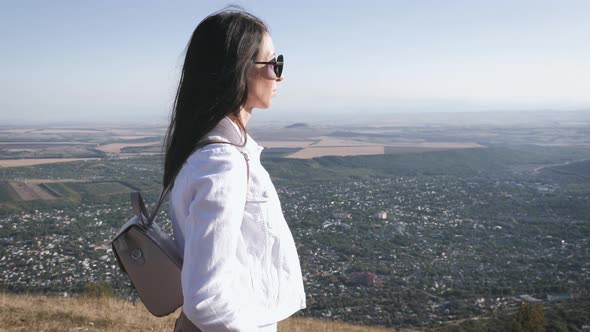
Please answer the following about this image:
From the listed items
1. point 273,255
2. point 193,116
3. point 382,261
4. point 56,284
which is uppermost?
point 193,116

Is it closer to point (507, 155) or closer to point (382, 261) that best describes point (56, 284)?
point (382, 261)

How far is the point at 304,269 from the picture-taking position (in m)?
15.2

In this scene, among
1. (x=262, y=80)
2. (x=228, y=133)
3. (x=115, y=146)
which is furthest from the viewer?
(x=115, y=146)

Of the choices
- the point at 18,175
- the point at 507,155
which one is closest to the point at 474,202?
the point at 507,155

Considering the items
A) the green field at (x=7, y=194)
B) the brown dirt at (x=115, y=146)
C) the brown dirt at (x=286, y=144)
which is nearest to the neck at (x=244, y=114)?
the green field at (x=7, y=194)

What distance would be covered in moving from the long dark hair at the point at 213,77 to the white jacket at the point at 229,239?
0.04 metres

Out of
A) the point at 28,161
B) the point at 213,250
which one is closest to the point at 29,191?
the point at 28,161

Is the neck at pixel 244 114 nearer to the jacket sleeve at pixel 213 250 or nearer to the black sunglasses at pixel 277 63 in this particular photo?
the black sunglasses at pixel 277 63

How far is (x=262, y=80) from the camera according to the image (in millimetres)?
1106

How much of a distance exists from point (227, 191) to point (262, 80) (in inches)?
13.2

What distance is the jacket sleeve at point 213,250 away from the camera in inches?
34.1

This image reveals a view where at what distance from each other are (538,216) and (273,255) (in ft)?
86.6

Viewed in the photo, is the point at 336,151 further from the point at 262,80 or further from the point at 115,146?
the point at 262,80

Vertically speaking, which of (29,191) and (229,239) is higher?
(229,239)
